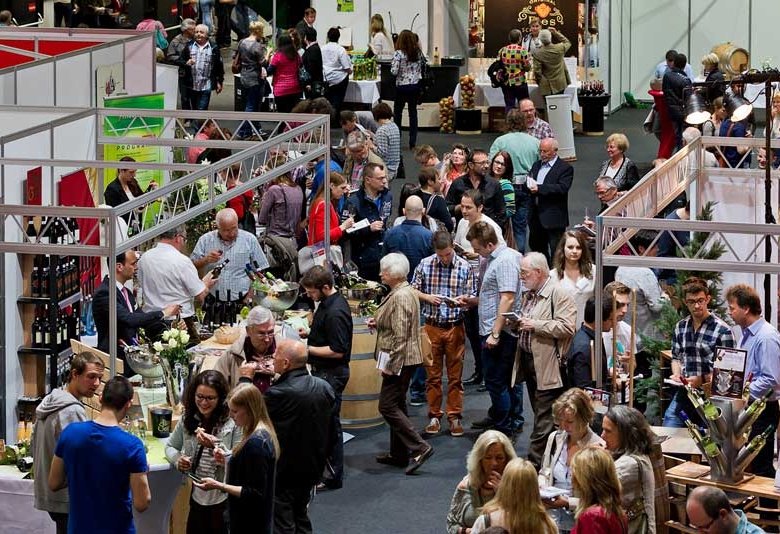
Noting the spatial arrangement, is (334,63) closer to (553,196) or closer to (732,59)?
(732,59)

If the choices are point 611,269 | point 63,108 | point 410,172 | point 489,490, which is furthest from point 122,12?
point 489,490

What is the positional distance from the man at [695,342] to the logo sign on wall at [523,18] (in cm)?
1198

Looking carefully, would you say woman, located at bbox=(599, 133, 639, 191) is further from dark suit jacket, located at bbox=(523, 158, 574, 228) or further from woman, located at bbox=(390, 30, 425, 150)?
woman, located at bbox=(390, 30, 425, 150)

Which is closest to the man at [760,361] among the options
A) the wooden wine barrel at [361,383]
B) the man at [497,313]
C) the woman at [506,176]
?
the man at [497,313]

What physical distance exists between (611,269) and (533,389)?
244 cm

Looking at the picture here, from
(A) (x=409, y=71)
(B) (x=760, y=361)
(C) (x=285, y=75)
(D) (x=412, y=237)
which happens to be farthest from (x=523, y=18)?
(B) (x=760, y=361)

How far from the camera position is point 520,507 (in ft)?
18.2

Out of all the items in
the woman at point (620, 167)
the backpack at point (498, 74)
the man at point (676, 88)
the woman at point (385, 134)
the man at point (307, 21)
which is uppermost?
the man at point (307, 21)

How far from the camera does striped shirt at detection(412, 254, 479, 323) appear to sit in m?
9.03

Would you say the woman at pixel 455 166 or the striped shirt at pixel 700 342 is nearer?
the striped shirt at pixel 700 342

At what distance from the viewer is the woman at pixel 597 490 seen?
18.8 feet

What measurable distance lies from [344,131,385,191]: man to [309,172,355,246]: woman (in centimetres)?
72

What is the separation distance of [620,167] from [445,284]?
2995 millimetres

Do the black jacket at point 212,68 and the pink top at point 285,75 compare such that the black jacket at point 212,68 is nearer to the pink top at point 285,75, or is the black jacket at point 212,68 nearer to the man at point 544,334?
the pink top at point 285,75
